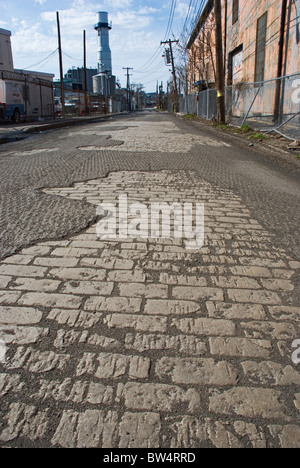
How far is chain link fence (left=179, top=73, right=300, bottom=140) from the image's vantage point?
1133 centimetres

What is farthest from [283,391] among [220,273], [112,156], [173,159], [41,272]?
[112,156]

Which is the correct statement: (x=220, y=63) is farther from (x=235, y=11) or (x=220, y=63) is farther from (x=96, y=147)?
(x=96, y=147)

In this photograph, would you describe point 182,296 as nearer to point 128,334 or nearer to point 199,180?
point 128,334

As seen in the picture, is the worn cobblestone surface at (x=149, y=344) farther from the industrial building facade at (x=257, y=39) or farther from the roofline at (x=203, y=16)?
the roofline at (x=203, y=16)

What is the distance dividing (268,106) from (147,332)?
44.6 feet

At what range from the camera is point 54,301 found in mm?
2627

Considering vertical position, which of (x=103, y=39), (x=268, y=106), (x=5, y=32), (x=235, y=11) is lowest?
(x=268, y=106)

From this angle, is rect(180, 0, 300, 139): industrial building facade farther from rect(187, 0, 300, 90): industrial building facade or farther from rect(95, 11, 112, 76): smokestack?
rect(95, 11, 112, 76): smokestack

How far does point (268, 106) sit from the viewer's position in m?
13.9

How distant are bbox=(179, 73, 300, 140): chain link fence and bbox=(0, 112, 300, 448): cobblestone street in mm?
7813

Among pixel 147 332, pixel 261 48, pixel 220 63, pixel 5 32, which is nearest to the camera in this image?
pixel 147 332

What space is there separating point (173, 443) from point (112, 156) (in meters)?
7.77

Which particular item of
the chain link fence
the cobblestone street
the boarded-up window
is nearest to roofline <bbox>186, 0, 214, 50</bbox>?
the boarded-up window

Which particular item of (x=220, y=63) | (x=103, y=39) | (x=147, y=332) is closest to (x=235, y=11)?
(x=220, y=63)
